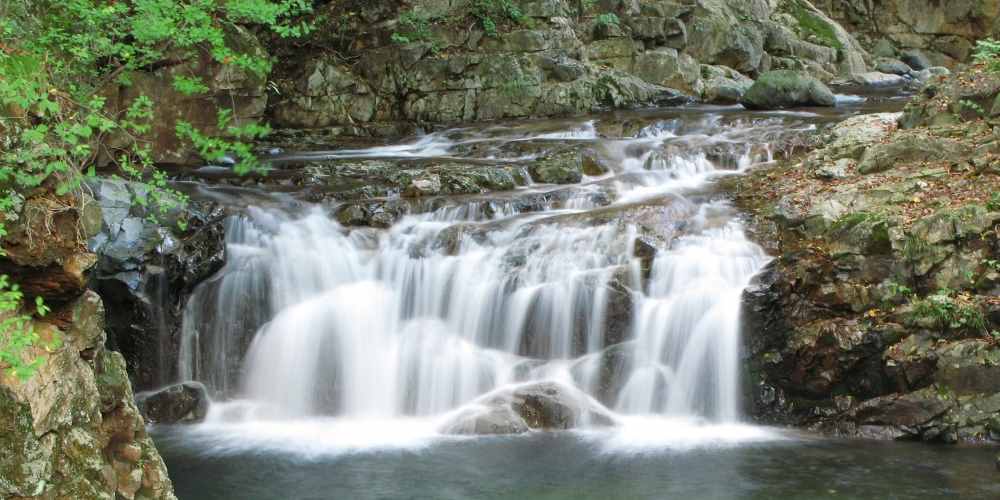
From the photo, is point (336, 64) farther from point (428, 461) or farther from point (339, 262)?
point (428, 461)

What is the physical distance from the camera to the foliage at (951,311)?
8.27m

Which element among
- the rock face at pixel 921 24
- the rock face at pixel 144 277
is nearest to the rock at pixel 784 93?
the rock face at pixel 144 277

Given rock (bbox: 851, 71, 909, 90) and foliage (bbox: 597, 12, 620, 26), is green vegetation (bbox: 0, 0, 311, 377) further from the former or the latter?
rock (bbox: 851, 71, 909, 90)

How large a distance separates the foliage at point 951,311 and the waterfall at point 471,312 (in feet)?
5.86

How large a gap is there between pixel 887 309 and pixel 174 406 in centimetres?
746

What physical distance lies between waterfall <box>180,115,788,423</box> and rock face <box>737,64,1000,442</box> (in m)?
0.45

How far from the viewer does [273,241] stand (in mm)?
11188

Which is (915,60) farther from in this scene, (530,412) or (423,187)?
(530,412)

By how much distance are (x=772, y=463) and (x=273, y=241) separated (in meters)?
6.59

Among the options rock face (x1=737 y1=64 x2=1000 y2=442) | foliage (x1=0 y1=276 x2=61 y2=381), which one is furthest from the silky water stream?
foliage (x1=0 y1=276 x2=61 y2=381)

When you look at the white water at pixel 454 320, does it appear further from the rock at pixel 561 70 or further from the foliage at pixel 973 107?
the rock at pixel 561 70

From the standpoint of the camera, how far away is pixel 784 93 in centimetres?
1845

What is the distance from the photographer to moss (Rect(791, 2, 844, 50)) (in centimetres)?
2791

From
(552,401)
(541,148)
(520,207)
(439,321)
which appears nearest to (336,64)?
(541,148)
